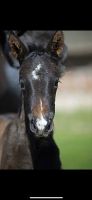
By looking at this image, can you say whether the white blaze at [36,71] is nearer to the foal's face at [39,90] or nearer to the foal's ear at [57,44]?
the foal's face at [39,90]

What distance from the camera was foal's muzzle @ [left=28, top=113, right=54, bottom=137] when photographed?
2.62m

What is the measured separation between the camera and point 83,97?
293 cm

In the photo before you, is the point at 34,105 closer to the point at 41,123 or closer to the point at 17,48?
the point at 41,123

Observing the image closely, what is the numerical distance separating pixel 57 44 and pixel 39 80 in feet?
0.85

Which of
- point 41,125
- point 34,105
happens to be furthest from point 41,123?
point 34,105

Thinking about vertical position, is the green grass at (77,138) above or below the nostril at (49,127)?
below

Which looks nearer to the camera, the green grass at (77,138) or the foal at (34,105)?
the foal at (34,105)

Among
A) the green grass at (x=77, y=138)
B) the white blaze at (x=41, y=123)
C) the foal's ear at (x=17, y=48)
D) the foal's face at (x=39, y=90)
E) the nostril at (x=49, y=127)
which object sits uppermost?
the foal's ear at (x=17, y=48)

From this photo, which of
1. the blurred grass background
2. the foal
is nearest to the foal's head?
the foal

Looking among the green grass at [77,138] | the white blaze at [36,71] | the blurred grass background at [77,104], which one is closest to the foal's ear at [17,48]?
the white blaze at [36,71]

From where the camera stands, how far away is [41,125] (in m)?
2.61

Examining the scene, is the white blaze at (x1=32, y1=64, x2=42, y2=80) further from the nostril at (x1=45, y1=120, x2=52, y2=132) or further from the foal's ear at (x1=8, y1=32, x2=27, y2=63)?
the nostril at (x1=45, y1=120, x2=52, y2=132)

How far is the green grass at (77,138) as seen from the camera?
2.90 meters
